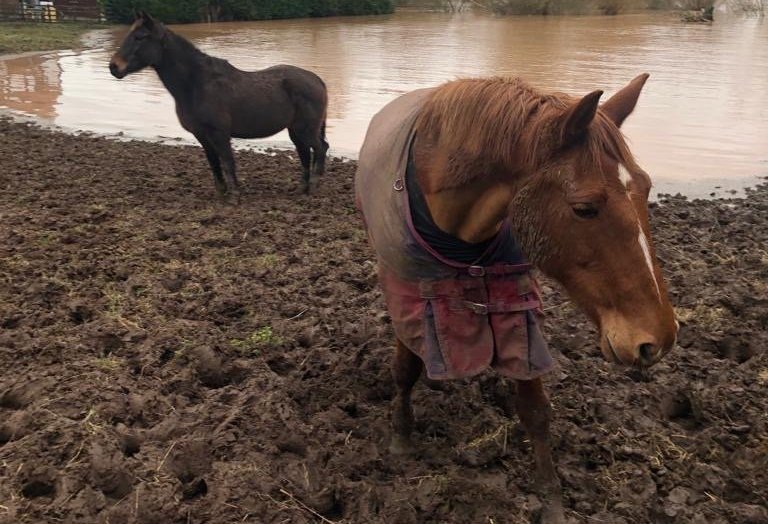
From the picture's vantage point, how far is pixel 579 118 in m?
1.85

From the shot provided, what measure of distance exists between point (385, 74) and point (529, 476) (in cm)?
1587

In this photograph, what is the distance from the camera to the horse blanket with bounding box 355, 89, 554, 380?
2.36 meters

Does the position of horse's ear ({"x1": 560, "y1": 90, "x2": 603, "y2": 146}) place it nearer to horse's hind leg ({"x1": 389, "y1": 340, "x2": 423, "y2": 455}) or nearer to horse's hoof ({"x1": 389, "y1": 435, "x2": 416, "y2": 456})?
horse's hind leg ({"x1": 389, "y1": 340, "x2": 423, "y2": 455})

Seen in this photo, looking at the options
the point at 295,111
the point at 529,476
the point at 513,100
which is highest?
the point at 513,100

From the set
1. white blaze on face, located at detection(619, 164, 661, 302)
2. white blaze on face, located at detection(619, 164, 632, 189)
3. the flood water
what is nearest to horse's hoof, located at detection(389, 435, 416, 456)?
white blaze on face, located at detection(619, 164, 661, 302)

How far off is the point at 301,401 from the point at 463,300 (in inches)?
48.4

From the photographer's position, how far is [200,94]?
271 inches

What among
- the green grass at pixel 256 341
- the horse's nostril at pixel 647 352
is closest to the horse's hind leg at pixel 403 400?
the green grass at pixel 256 341

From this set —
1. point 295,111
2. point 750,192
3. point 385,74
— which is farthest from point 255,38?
point 750,192

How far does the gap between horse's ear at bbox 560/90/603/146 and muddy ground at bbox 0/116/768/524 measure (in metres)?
1.44

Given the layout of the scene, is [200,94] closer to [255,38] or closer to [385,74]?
[385,74]

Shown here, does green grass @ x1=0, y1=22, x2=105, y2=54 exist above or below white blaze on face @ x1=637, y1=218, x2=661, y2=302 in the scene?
above

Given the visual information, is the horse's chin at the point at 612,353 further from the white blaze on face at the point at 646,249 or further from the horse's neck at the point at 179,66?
the horse's neck at the point at 179,66

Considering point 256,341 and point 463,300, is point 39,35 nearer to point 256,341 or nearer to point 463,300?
point 256,341
